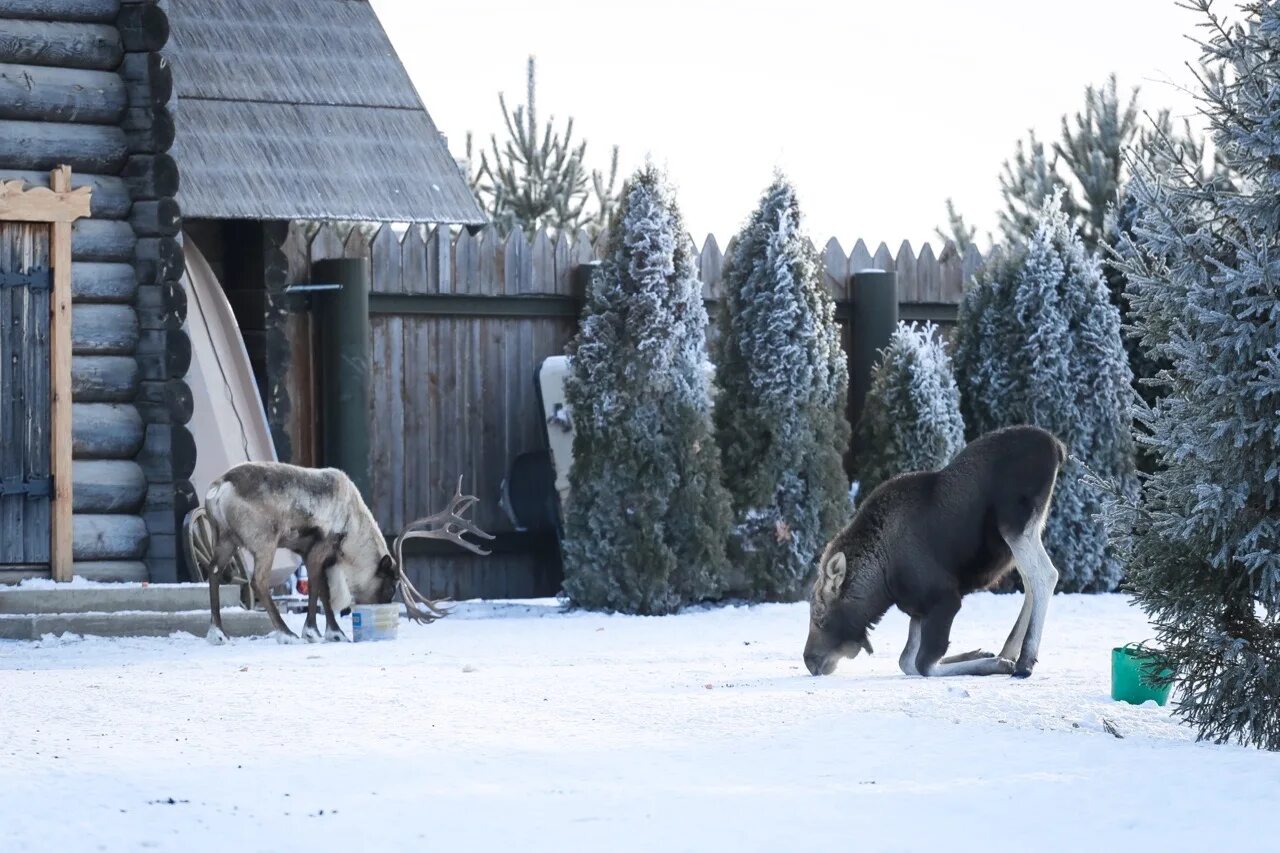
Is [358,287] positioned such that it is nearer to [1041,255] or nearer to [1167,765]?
[1041,255]

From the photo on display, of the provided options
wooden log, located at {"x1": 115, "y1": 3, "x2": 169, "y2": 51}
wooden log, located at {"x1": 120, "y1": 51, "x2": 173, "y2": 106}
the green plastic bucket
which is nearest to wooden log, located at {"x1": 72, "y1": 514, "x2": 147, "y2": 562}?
wooden log, located at {"x1": 120, "y1": 51, "x2": 173, "y2": 106}

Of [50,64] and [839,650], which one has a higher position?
[50,64]

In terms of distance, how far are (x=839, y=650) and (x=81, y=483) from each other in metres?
5.47

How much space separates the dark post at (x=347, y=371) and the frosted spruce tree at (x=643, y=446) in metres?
1.60

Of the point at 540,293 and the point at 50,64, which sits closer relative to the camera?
the point at 50,64

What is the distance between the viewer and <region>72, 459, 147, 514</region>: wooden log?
1261cm

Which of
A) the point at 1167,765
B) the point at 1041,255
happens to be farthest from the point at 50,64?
the point at 1167,765

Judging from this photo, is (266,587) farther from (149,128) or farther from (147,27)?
(147,27)

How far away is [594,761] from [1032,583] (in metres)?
3.78

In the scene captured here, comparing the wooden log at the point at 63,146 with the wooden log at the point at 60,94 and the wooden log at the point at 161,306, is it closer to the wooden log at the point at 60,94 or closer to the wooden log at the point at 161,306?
the wooden log at the point at 60,94

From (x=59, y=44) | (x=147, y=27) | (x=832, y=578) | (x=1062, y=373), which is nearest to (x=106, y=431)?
(x=59, y=44)

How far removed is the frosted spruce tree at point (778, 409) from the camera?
48.0 ft

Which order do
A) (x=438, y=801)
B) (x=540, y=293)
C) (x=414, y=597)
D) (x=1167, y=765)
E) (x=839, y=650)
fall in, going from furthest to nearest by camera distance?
1. (x=540, y=293)
2. (x=414, y=597)
3. (x=839, y=650)
4. (x=1167, y=765)
5. (x=438, y=801)

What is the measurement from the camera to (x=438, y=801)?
19.9 ft
